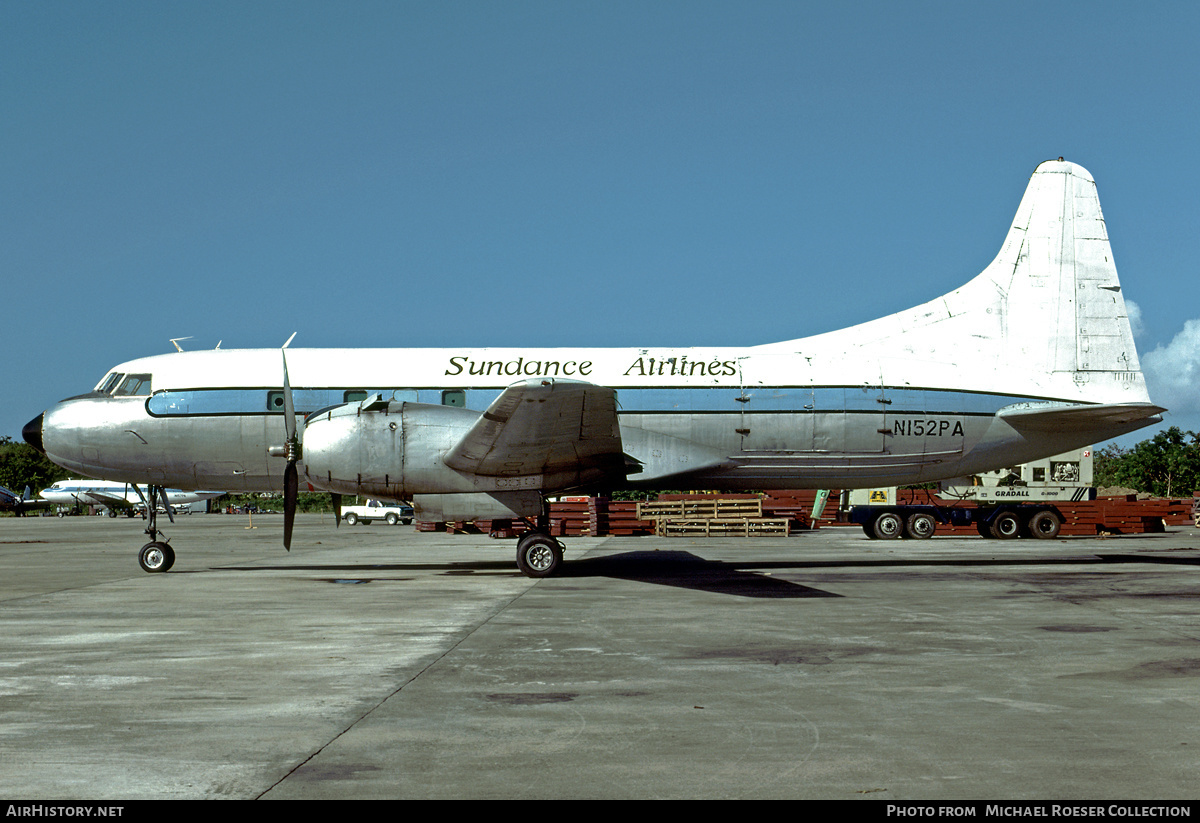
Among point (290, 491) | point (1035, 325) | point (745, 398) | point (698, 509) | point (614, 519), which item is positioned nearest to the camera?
point (290, 491)

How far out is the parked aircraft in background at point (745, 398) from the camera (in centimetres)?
1916

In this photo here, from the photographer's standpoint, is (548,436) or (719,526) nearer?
(548,436)

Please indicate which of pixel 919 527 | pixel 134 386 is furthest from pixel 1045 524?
pixel 134 386

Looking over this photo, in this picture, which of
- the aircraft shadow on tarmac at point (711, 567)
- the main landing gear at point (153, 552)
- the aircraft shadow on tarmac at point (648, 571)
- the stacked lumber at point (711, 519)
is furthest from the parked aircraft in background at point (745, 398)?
the stacked lumber at point (711, 519)

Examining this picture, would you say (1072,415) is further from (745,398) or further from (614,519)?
(614,519)

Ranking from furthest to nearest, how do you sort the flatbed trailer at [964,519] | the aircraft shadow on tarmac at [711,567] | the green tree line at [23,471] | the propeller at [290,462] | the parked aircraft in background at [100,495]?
1. the green tree line at [23,471]
2. the parked aircraft in background at [100,495]
3. the flatbed trailer at [964,519]
4. the propeller at [290,462]
5. the aircraft shadow on tarmac at [711,567]

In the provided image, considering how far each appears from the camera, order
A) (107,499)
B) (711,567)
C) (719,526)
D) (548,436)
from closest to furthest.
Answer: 1. (548,436)
2. (711,567)
3. (719,526)
4. (107,499)

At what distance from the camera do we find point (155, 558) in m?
19.3

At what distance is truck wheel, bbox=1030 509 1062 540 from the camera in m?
32.8

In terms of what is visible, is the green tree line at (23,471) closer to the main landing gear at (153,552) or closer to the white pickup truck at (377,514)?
the white pickup truck at (377,514)

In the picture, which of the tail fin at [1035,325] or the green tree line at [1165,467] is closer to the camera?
the tail fin at [1035,325]

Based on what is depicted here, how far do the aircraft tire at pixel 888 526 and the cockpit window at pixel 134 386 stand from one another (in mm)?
24297

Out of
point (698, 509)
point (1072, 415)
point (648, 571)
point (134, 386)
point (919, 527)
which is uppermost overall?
point (134, 386)

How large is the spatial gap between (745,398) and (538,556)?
18.1 feet
